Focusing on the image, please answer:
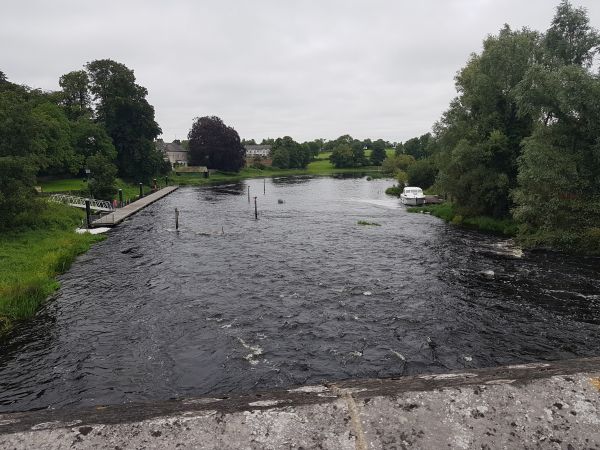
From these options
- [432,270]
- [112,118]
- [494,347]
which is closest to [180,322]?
[494,347]

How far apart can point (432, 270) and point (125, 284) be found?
16.1 m

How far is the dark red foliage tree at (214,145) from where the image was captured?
11662 cm

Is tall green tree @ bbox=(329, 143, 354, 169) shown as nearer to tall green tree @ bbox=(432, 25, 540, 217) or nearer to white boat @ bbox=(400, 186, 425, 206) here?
white boat @ bbox=(400, 186, 425, 206)

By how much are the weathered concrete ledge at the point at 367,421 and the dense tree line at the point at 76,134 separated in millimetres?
25726

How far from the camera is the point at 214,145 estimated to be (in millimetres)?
115812

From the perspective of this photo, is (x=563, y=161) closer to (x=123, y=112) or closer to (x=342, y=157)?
(x=123, y=112)

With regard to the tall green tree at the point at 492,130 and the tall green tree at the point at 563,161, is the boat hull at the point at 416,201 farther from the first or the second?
the tall green tree at the point at 563,161

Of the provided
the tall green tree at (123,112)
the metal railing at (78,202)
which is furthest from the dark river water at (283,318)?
the tall green tree at (123,112)

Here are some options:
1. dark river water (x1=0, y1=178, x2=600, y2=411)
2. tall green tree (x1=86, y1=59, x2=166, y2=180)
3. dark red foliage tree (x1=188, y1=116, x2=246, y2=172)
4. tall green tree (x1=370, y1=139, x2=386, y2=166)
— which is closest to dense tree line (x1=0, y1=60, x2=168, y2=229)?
tall green tree (x1=86, y1=59, x2=166, y2=180)

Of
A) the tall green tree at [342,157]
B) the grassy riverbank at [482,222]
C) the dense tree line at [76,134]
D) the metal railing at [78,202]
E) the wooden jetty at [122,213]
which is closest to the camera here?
the dense tree line at [76,134]

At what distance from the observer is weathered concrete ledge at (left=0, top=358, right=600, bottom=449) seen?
4.27m

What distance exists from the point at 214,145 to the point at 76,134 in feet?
179

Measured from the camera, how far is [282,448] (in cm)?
423

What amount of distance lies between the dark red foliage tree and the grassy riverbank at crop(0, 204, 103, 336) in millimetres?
83876
